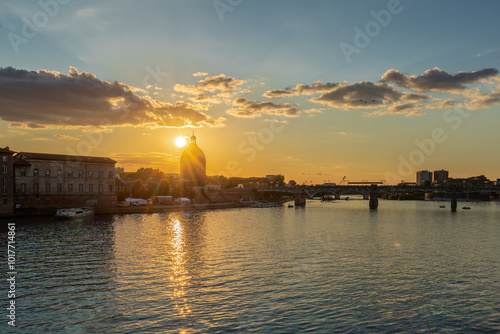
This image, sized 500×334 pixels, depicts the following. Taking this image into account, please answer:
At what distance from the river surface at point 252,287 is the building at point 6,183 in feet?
128

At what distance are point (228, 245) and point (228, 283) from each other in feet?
76.8

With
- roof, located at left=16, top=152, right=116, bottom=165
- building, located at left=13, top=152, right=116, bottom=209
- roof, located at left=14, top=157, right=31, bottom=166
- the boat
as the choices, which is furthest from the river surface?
roof, located at left=16, top=152, right=116, bottom=165

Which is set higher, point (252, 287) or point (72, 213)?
point (72, 213)

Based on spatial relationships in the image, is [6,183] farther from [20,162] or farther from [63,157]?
[63,157]

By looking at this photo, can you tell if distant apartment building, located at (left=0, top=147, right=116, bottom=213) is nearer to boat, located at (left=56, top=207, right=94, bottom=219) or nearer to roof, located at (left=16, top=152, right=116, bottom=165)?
roof, located at (left=16, top=152, right=116, bottom=165)

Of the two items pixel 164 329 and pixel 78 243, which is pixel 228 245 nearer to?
pixel 78 243

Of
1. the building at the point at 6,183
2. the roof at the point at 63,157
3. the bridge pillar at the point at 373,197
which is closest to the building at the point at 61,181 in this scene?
the roof at the point at 63,157

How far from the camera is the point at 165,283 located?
35656mm

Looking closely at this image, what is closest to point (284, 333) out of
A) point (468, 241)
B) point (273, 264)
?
point (273, 264)

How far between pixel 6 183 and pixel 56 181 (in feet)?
65.2

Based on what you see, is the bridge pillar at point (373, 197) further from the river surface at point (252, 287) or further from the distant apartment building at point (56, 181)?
the river surface at point (252, 287)

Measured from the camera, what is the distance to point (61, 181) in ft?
385

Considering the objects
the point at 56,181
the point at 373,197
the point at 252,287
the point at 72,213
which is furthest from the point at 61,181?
the point at 373,197

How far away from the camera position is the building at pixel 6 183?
95625 mm
